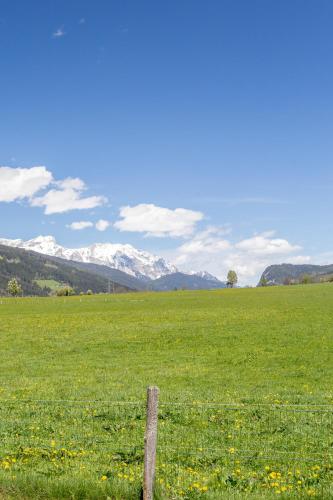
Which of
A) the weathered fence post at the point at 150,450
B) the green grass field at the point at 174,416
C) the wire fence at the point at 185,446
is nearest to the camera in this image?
the weathered fence post at the point at 150,450

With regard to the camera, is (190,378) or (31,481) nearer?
(31,481)

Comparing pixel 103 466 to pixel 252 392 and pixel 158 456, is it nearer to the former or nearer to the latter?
pixel 158 456

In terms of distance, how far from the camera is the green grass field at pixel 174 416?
11898 millimetres

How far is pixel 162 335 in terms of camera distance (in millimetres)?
52875

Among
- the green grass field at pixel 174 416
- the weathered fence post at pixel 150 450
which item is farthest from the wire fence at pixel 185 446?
the weathered fence post at pixel 150 450

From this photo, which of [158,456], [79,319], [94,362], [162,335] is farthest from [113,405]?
[79,319]

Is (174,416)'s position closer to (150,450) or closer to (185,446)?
(185,446)

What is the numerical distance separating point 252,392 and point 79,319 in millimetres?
49289

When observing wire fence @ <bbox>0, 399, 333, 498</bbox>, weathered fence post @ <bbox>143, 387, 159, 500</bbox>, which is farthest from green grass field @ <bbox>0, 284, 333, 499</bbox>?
weathered fence post @ <bbox>143, 387, 159, 500</bbox>

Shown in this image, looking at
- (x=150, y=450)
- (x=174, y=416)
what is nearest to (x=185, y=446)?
(x=174, y=416)

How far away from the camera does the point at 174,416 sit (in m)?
19.1

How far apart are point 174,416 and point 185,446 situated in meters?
3.77

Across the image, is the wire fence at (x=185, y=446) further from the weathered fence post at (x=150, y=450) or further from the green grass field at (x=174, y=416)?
the weathered fence post at (x=150, y=450)

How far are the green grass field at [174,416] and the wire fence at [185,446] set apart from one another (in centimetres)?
4
